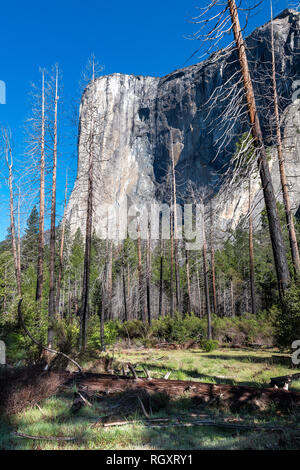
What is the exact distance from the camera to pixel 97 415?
13.9ft

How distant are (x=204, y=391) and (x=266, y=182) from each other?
508cm

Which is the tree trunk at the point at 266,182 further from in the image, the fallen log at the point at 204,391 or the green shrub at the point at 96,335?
the green shrub at the point at 96,335

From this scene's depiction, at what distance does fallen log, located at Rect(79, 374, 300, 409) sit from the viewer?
4352 mm

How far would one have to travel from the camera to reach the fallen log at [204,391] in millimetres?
4352

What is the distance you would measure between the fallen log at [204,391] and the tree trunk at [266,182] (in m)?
3.40

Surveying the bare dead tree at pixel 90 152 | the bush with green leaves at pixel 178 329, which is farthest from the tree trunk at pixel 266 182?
the bush with green leaves at pixel 178 329

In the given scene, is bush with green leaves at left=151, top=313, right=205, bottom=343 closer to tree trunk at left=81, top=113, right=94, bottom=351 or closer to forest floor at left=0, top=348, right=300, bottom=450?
tree trunk at left=81, top=113, right=94, bottom=351

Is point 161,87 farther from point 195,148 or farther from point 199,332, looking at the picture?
point 199,332

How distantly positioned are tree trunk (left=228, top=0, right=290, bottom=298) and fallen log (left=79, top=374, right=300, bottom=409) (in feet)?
11.2

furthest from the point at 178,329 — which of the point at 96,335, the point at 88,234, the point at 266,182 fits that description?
the point at 266,182

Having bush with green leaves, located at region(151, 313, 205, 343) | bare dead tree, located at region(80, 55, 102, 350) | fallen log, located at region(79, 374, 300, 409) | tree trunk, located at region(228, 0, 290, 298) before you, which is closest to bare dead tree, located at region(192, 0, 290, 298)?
tree trunk, located at region(228, 0, 290, 298)

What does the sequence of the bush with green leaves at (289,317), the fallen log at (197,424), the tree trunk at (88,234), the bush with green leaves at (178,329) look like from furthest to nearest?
1. the bush with green leaves at (178,329)
2. the tree trunk at (88,234)
3. the bush with green leaves at (289,317)
4. the fallen log at (197,424)

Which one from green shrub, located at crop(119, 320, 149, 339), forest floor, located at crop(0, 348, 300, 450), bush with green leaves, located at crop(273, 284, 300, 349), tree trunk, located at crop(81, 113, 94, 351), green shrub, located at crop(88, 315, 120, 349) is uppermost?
tree trunk, located at crop(81, 113, 94, 351)
